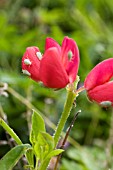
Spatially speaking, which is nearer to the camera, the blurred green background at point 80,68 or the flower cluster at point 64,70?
the flower cluster at point 64,70

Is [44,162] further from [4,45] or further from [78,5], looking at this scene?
[78,5]

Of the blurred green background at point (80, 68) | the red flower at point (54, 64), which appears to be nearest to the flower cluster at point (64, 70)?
the red flower at point (54, 64)

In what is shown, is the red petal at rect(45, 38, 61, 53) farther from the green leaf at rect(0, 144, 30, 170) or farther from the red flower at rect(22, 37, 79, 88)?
the green leaf at rect(0, 144, 30, 170)

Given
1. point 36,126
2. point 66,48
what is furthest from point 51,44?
point 36,126

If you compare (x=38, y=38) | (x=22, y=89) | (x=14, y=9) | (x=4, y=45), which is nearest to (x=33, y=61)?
(x=22, y=89)

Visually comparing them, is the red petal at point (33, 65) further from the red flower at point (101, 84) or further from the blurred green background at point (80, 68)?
the blurred green background at point (80, 68)

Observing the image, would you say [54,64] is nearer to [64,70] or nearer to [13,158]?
[64,70]
